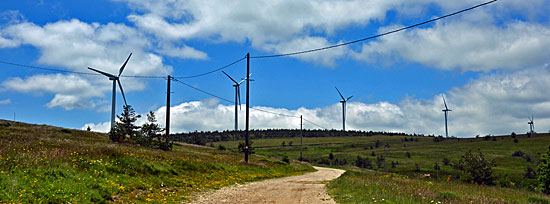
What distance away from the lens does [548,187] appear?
8281 centimetres

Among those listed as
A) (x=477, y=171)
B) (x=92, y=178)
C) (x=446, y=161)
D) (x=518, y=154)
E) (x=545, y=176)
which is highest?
(x=92, y=178)

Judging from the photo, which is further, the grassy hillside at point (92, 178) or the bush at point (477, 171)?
the bush at point (477, 171)

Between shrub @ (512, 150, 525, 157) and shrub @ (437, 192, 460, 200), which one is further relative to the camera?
shrub @ (512, 150, 525, 157)

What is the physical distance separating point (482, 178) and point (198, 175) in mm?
92181

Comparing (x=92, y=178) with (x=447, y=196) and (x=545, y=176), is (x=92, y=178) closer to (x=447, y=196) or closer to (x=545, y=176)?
(x=447, y=196)

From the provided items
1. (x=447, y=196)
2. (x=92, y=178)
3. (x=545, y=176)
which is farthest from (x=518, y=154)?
(x=92, y=178)

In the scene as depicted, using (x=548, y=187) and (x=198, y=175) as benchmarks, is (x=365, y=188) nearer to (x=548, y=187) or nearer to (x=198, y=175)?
(x=198, y=175)

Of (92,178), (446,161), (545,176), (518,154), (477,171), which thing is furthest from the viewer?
(518,154)

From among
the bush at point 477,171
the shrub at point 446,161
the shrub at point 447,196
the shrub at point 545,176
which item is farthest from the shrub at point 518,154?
the shrub at point 447,196

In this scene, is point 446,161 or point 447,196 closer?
point 447,196

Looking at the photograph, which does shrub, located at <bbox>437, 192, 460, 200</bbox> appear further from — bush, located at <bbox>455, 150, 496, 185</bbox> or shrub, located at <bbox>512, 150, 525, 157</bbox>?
shrub, located at <bbox>512, 150, 525, 157</bbox>

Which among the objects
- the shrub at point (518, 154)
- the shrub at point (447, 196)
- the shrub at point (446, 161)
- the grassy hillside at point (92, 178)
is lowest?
the shrub at point (446, 161)

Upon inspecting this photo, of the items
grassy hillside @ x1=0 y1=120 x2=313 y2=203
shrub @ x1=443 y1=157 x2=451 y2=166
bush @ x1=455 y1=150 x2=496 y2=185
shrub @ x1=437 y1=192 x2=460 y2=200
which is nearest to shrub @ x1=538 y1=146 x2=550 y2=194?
bush @ x1=455 y1=150 x2=496 y2=185

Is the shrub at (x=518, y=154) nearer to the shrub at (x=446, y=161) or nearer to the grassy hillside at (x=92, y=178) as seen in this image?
the shrub at (x=446, y=161)
